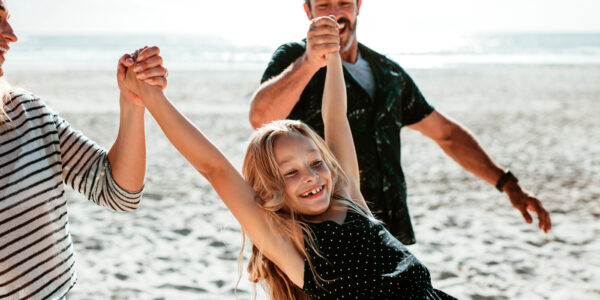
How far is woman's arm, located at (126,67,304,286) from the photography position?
1.92 metres

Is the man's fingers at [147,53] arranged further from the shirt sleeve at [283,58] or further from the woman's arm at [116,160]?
the shirt sleeve at [283,58]

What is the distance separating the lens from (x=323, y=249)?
1983 millimetres

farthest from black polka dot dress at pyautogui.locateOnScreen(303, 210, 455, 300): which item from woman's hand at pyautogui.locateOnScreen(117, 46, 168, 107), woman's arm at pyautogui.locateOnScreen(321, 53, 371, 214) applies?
woman's hand at pyautogui.locateOnScreen(117, 46, 168, 107)

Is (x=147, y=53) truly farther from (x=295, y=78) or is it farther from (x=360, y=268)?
(x=360, y=268)

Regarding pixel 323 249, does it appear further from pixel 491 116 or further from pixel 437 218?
pixel 491 116

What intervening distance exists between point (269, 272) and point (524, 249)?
383cm

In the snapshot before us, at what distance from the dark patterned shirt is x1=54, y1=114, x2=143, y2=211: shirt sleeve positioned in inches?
41.7

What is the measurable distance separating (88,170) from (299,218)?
0.77m

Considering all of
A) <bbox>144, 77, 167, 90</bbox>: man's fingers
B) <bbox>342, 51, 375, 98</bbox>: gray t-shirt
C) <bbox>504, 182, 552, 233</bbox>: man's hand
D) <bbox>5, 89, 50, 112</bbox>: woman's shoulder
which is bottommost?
<bbox>504, 182, 552, 233</bbox>: man's hand

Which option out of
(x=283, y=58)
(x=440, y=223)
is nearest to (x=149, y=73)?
(x=283, y=58)

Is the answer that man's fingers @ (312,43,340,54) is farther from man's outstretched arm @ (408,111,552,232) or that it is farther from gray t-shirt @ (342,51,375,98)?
man's outstretched arm @ (408,111,552,232)

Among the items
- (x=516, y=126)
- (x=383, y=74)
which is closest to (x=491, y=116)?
(x=516, y=126)

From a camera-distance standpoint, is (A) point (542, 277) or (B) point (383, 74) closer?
(B) point (383, 74)

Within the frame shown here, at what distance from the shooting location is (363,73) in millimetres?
2863
